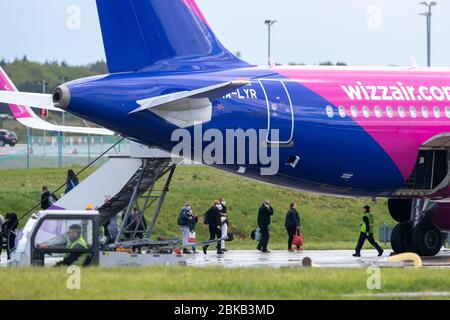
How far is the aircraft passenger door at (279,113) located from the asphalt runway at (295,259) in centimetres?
332

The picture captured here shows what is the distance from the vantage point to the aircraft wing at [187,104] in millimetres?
30703

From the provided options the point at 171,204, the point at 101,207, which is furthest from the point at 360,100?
the point at 171,204

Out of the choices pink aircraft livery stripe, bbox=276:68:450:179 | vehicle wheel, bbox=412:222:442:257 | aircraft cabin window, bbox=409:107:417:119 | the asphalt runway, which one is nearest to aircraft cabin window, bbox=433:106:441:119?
pink aircraft livery stripe, bbox=276:68:450:179

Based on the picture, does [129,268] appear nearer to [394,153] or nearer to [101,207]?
[101,207]

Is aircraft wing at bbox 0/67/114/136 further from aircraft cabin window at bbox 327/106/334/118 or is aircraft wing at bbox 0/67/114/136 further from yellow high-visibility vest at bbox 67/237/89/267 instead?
yellow high-visibility vest at bbox 67/237/89/267

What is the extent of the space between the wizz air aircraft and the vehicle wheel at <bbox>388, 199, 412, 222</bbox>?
77 centimetres

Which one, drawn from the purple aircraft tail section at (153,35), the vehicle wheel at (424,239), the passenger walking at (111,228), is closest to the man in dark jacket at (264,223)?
the passenger walking at (111,228)

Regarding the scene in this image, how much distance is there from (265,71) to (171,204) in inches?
938

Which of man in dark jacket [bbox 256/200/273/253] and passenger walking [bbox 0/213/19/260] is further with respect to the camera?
man in dark jacket [bbox 256/200/273/253]

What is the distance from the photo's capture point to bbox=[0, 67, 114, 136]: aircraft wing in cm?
3412

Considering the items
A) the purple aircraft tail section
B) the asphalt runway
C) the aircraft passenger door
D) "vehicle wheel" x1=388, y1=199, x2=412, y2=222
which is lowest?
the asphalt runway

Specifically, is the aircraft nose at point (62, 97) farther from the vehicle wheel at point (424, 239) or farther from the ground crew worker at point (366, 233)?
the ground crew worker at point (366, 233)

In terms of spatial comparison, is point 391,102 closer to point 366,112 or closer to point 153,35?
point 366,112

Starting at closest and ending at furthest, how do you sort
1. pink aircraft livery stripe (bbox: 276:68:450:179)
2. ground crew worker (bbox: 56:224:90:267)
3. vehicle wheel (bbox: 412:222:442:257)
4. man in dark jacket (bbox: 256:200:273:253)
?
ground crew worker (bbox: 56:224:90:267), pink aircraft livery stripe (bbox: 276:68:450:179), vehicle wheel (bbox: 412:222:442:257), man in dark jacket (bbox: 256:200:273:253)
